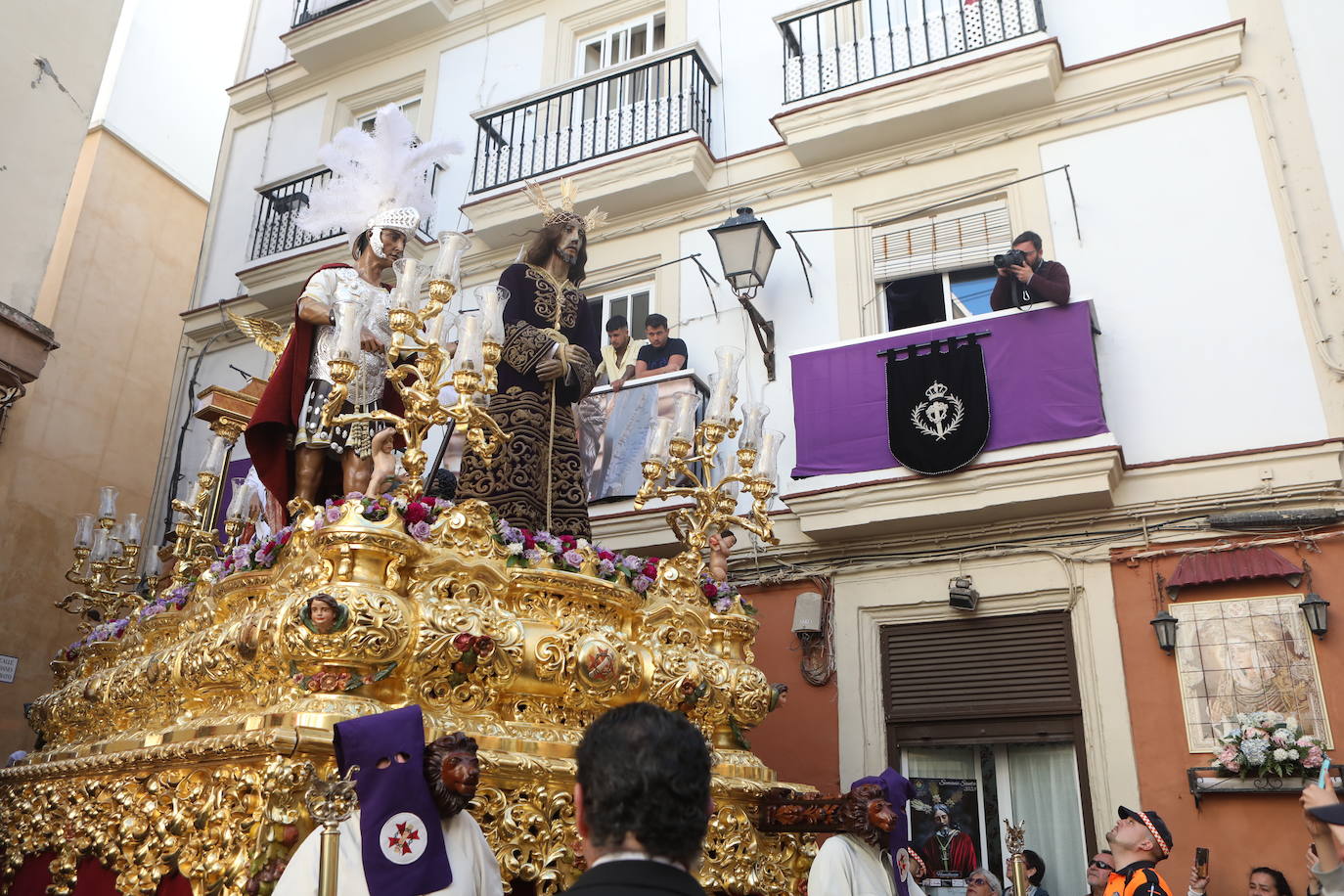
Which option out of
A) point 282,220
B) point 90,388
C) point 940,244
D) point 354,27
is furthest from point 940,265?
point 90,388

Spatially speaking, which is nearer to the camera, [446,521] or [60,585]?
[446,521]

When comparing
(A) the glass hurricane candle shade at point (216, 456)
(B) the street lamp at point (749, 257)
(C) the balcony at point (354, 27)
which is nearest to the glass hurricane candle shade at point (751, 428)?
(B) the street lamp at point (749, 257)

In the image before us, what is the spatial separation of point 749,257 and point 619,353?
1.45 m

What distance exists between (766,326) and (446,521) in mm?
4675

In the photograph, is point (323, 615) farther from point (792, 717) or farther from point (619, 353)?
point (619, 353)

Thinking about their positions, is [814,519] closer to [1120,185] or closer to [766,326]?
[766,326]

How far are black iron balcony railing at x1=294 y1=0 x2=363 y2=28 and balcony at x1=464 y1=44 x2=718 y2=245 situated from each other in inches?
120

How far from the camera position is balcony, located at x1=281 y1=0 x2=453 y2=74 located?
11750mm

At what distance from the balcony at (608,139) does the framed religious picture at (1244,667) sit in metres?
5.31

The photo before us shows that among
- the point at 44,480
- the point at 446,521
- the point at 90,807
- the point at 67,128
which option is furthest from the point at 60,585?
the point at 446,521

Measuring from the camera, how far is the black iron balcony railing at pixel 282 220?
11.2 meters

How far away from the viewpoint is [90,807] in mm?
4105

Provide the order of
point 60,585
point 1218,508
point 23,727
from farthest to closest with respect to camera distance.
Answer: point 60,585, point 23,727, point 1218,508

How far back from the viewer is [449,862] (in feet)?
Answer: 10.1
